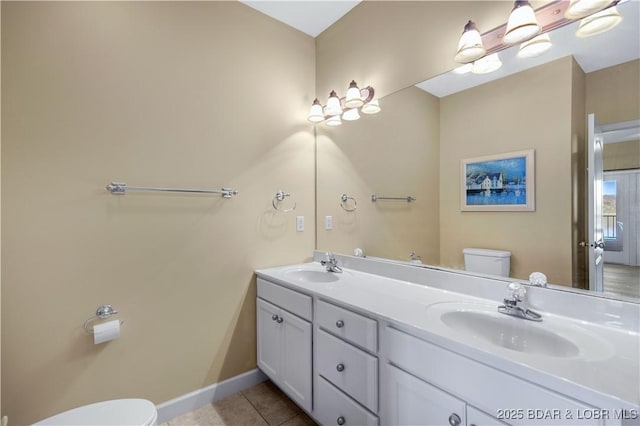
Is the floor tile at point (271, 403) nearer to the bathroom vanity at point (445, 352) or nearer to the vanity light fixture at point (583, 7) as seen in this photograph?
the bathroom vanity at point (445, 352)

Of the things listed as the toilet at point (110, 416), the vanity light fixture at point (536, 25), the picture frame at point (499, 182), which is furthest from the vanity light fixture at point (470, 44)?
the toilet at point (110, 416)

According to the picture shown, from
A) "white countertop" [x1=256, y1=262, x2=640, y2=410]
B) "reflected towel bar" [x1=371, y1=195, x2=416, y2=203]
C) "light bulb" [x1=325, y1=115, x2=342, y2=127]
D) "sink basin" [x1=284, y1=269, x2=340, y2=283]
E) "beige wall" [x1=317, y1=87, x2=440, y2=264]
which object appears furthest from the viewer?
"light bulb" [x1=325, y1=115, x2=342, y2=127]

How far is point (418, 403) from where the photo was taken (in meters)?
1.01

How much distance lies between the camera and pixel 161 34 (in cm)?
167

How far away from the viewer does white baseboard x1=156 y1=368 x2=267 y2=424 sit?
1.67 meters

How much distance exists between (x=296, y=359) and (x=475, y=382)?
1011 millimetres

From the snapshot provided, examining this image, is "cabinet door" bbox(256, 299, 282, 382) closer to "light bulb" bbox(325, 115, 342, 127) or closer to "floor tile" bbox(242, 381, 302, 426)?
"floor tile" bbox(242, 381, 302, 426)

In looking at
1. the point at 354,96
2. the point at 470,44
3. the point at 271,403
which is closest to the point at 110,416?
the point at 271,403

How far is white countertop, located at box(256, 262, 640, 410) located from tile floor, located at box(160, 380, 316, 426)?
803 mm

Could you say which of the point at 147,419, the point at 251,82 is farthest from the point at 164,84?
the point at 147,419

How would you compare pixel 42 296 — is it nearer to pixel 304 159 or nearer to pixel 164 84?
pixel 164 84

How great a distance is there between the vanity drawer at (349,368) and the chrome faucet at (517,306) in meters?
0.57

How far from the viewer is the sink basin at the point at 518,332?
903 mm

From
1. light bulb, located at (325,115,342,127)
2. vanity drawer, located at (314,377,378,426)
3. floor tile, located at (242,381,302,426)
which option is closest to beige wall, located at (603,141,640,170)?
vanity drawer, located at (314,377,378,426)
